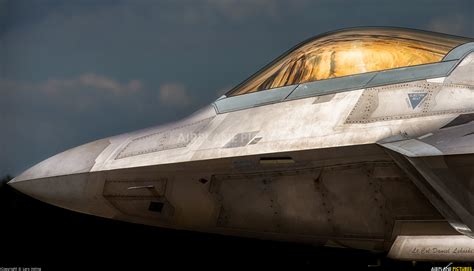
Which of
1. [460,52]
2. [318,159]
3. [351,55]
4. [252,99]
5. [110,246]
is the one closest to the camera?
[318,159]

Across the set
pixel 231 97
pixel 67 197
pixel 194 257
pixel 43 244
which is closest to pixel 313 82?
pixel 231 97

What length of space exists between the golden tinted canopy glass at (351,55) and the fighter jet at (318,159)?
1 centimetres

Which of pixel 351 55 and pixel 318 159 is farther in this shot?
pixel 351 55

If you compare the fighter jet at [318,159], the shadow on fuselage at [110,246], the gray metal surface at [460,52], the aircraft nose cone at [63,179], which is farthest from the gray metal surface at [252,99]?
the shadow on fuselage at [110,246]

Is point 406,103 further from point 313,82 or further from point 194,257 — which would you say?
point 194,257

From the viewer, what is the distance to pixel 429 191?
4910mm

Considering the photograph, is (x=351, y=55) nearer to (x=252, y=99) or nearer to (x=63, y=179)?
(x=252, y=99)

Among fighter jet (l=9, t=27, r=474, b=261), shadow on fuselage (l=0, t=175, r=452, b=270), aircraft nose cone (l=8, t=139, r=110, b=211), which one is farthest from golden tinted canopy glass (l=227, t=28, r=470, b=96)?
shadow on fuselage (l=0, t=175, r=452, b=270)

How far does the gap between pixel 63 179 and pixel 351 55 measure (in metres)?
2.80

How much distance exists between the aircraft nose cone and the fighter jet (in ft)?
0.04

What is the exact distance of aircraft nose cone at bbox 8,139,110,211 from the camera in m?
6.17

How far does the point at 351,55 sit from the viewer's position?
5.93 metres

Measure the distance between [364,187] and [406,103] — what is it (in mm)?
738

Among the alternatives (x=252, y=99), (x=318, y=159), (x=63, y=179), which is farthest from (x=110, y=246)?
(x=318, y=159)
